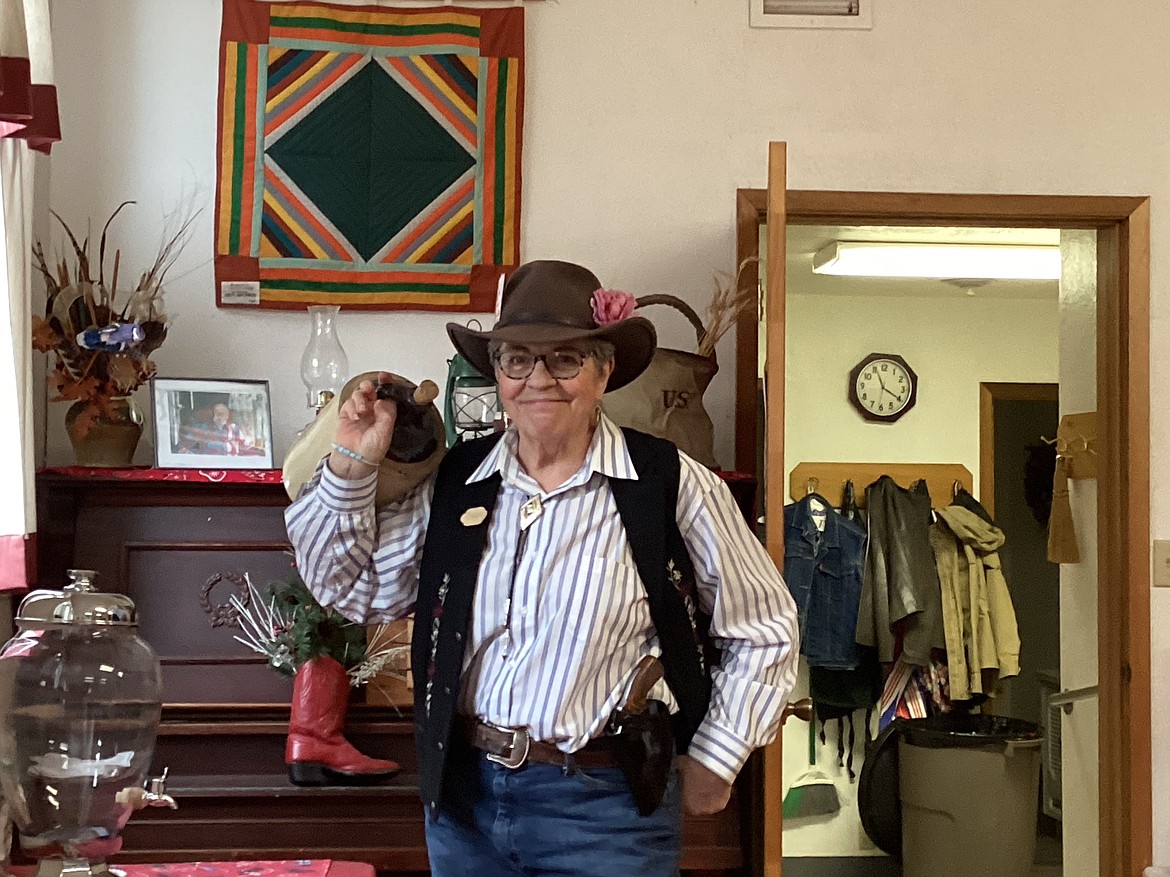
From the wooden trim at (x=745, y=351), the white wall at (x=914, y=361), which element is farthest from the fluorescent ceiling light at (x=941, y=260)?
the wooden trim at (x=745, y=351)

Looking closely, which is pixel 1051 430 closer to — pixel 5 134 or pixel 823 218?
pixel 823 218

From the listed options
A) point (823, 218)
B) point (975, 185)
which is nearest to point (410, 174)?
point (823, 218)

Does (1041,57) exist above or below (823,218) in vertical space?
above

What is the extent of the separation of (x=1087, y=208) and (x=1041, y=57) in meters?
0.38

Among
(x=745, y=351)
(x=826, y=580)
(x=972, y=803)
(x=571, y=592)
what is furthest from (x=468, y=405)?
(x=972, y=803)

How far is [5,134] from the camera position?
2.09m

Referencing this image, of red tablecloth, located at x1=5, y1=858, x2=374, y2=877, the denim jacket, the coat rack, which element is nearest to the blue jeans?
red tablecloth, located at x1=5, y1=858, x2=374, y2=877

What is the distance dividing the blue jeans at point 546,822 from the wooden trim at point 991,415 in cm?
438

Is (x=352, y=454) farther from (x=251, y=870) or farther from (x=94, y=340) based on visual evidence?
(x=94, y=340)

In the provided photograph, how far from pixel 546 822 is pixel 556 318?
69 centimetres

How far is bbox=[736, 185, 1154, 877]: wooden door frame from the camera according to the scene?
3.09 m

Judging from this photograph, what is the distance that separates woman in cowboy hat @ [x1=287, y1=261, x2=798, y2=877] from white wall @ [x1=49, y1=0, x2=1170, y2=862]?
47.3 inches

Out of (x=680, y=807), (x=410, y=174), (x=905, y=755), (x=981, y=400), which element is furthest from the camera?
(x=981, y=400)

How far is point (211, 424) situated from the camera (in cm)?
285
